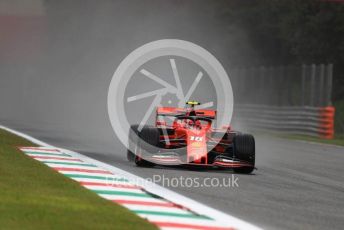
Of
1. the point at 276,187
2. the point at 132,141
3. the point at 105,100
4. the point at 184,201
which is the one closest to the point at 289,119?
the point at 132,141

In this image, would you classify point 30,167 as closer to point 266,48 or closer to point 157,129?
point 157,129

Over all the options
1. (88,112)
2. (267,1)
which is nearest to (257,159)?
(88,112)

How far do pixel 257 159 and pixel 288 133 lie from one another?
13.1m

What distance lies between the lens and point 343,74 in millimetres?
48688

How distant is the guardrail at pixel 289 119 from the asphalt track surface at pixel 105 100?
2.65 metres

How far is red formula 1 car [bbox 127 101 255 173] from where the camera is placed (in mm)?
14133

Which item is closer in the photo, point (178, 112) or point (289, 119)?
point (178, 112)

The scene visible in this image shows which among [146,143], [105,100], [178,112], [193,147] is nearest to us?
[193,147]

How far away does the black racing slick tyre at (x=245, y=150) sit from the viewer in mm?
14211

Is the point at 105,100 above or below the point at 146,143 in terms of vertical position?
below

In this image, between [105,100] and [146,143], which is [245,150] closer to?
[146,143]

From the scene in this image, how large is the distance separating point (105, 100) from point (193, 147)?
34.4m

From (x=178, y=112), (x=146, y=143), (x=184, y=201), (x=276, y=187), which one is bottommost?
(x=276, y=187)

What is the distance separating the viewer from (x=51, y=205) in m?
9.26
